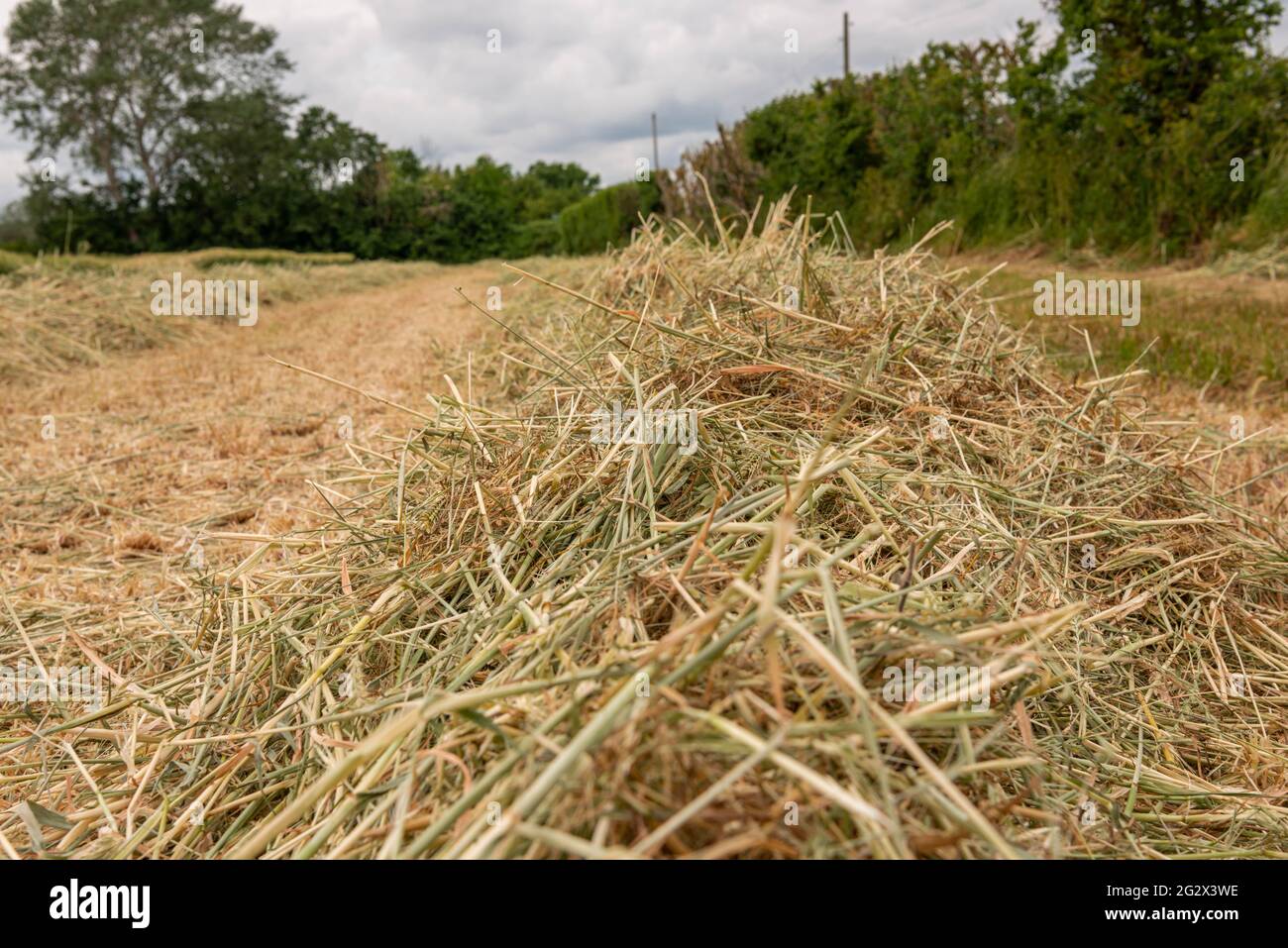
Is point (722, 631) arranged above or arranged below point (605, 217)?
below

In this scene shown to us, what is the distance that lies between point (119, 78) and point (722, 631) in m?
32.8

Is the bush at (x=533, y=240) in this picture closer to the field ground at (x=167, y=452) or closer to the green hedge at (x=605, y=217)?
the green hedge at (x=605, y=217)

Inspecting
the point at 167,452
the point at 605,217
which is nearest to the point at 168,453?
the point at 167,452

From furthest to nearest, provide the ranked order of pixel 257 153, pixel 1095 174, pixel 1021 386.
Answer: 1. pixel 257 153
2. pixel 1095 174
3. pixel 1021 386

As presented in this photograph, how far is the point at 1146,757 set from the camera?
1267mm

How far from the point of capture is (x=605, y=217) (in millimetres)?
18219

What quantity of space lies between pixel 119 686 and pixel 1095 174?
889cm

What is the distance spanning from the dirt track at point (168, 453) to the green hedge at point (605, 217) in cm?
1068

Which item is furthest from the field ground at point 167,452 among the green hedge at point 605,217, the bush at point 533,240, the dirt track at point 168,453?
the bush at point 533,240

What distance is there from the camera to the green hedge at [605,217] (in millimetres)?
15711

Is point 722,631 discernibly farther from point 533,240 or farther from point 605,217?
point 533,240
